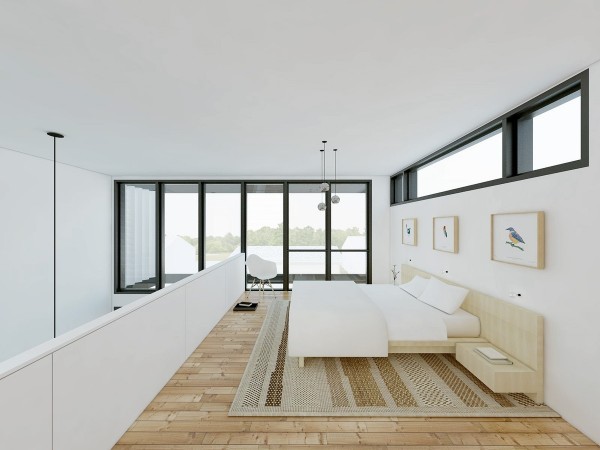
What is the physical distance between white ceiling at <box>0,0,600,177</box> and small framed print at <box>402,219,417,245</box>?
185 cm

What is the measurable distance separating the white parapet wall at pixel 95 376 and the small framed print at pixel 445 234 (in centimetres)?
359

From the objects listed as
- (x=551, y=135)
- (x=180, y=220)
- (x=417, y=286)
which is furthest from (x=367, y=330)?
(x=180, y=220)

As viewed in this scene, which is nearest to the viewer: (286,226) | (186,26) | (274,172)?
(186,26)

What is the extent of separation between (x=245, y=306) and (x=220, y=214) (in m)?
2.55

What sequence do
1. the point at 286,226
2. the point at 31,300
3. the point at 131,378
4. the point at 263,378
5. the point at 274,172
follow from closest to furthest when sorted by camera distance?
the point at 131,378 < the point at 263,378 < the point at 31,300 < the point at 274,172 < the point at 286,226

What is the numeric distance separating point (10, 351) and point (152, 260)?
9.34ft

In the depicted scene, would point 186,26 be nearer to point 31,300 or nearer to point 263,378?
point 263,378

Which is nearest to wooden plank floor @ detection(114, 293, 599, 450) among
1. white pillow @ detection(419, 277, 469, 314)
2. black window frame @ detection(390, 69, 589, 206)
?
white pillow @ detection(419, 277, 469, 314)

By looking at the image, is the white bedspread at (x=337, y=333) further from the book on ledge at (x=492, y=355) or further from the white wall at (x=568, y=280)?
the white wall at (x=568, y=280)

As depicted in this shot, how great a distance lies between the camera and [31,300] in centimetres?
466

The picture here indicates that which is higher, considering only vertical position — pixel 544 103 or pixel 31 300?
pixel 544 103

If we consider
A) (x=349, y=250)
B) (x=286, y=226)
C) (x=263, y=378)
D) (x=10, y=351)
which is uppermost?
(x=286, y=226)

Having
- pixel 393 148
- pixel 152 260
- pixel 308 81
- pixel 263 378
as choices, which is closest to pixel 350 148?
pixel 393 148

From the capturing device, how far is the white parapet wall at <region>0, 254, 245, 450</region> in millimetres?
1312
